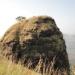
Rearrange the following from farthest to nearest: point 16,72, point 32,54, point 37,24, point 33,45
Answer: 1. point 37,24
2. point 33,45
3. point 32,54
4. point 16,72

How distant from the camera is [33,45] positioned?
94.7ft

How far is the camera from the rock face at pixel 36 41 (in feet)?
90.5

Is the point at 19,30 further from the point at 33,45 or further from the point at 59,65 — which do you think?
the point at 59,65

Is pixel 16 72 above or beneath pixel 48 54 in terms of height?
above

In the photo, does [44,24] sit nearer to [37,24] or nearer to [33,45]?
[37,24]

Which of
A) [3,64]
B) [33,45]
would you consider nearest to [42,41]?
[33,45]

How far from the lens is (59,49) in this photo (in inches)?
1139

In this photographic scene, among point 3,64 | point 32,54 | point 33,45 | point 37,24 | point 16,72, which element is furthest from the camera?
point 37,24

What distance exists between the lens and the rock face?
27594 millimetres

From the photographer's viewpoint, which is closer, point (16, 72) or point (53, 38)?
point (16, 72)

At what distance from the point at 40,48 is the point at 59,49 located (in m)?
2.04

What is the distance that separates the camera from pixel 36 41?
29.4 m

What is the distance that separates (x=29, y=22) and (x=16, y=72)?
24.6 meters

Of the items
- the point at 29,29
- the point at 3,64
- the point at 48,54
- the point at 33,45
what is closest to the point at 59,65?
the point at 48,54
